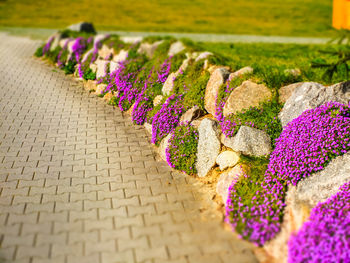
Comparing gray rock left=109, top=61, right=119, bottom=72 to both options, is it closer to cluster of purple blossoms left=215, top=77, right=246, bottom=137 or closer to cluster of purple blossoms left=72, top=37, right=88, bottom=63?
cluster of purple blossoms left=72, top=37, right=88, bottom=63

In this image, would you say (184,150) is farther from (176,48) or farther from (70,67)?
(70,67)

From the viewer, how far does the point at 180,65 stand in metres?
9.82

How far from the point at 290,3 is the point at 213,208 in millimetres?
22791

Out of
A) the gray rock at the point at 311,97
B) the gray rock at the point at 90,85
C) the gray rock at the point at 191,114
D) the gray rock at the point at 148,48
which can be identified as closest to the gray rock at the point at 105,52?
the gray rock at the point at 148,48

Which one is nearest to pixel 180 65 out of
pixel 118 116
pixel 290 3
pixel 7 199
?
pixel 118 116

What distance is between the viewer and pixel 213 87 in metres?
8.32

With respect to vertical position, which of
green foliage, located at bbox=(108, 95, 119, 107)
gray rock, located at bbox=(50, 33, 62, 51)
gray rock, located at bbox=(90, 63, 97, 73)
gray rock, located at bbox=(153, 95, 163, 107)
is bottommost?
green foliage, located at bbox=(108, 95, 119, 107)

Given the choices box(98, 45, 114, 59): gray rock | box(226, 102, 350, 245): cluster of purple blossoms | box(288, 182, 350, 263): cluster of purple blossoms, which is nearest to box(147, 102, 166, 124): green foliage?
box(226, 102, 350, 245): cluster of purple blossoms

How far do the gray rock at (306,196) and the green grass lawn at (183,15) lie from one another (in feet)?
45.5

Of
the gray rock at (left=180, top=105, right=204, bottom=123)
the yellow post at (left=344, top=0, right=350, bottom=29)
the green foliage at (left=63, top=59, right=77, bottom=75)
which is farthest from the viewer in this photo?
the green foliage at (left=63, top=59, right=77, bottom=75)

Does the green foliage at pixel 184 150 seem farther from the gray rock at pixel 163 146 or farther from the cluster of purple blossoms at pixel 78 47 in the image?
the cluster of purple blossoms at pixel 78 47

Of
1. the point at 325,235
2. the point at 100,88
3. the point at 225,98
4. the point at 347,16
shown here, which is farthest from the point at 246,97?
the point at 100,88

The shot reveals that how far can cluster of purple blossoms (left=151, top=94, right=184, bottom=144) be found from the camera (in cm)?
797

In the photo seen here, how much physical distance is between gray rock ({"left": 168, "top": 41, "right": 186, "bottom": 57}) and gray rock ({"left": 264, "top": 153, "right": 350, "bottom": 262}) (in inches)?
243
